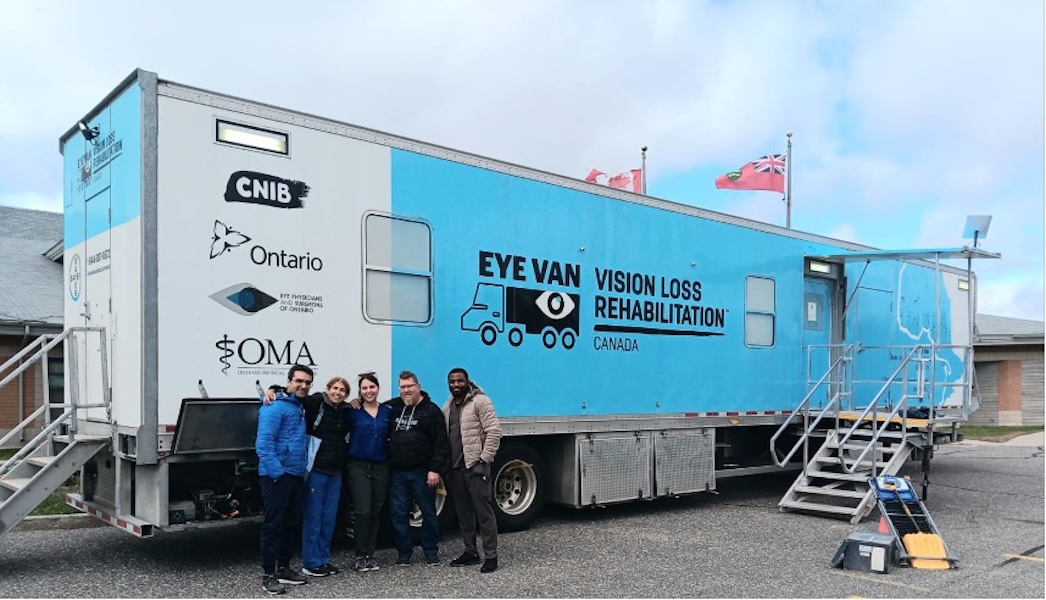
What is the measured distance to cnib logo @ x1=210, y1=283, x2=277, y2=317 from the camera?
673 cm

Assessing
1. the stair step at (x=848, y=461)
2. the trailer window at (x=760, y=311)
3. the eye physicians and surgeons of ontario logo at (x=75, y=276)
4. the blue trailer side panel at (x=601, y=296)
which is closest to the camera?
the eye physicians and surgeons of ontario logo at (x=75, y=276)

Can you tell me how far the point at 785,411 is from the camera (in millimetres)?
11641

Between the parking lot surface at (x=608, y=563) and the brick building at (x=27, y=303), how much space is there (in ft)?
23.7

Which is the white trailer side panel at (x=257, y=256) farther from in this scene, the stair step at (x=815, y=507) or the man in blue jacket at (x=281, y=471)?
the stair step at (x=815, y=507)

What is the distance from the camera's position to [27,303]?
15.9 metres

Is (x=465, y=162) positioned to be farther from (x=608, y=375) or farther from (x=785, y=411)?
(x=785, y=411)

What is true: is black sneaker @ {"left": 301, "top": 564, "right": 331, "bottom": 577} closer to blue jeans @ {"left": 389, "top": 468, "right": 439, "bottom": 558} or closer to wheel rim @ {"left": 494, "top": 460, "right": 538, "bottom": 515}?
blue jeans @ {"left": 389, "top": 468, "right": 439, "bottom": 558}

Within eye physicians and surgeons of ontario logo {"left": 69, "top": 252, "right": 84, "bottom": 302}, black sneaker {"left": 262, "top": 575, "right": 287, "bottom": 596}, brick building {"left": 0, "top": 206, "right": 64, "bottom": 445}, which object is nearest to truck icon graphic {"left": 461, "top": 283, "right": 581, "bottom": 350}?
black sneaker {"left": 262, "top": 575, "right": 287, "bottom": 596}

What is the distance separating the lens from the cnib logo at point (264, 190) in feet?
22.5

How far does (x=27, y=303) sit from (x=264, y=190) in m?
11.2

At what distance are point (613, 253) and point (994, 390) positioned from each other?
23.3 m

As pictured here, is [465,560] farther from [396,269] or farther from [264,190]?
[264,190]

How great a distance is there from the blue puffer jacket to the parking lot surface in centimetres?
87

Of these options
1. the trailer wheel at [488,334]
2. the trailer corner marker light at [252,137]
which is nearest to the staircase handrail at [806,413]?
the trailer wheel at [488,334]
